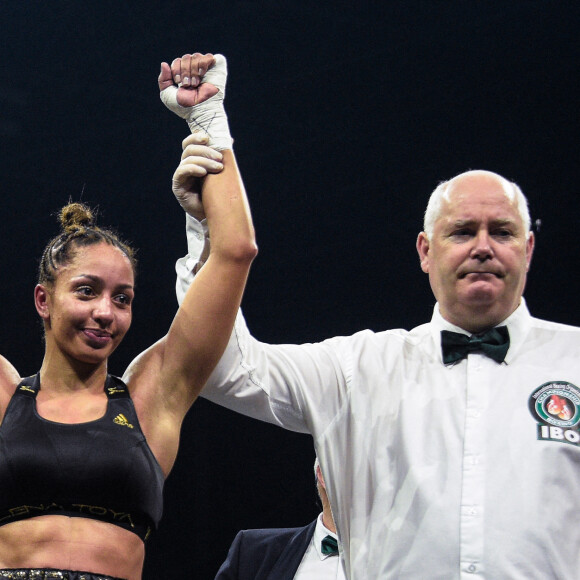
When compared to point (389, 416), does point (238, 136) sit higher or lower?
higher

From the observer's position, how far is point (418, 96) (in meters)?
3.85

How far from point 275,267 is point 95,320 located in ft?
7.74

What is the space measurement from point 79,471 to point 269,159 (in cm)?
267

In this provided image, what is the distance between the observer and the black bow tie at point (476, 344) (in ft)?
5.93

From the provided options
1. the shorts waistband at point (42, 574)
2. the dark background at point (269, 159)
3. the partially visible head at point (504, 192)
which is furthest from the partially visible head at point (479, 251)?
the dark background at point (269, 159)

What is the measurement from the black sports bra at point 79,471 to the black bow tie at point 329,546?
1064 millimetres

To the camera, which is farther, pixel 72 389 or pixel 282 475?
pixel 282 475

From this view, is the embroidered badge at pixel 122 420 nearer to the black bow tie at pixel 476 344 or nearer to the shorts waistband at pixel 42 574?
the shorts waistband at pixel 42 574

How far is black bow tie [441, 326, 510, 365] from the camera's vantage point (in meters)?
1.81

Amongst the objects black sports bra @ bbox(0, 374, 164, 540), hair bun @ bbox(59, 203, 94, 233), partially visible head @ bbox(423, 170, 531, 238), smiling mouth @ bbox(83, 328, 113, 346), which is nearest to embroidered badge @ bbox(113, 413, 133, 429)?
black sports bra @ bbox(0, 374, 164, 540)

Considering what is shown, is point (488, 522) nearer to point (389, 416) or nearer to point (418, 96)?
point (389, 416)

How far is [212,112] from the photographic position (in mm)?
1811

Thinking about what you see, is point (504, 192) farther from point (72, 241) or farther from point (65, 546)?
point (65, 546)

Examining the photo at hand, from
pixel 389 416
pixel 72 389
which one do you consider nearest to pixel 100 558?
pixel 72 389
